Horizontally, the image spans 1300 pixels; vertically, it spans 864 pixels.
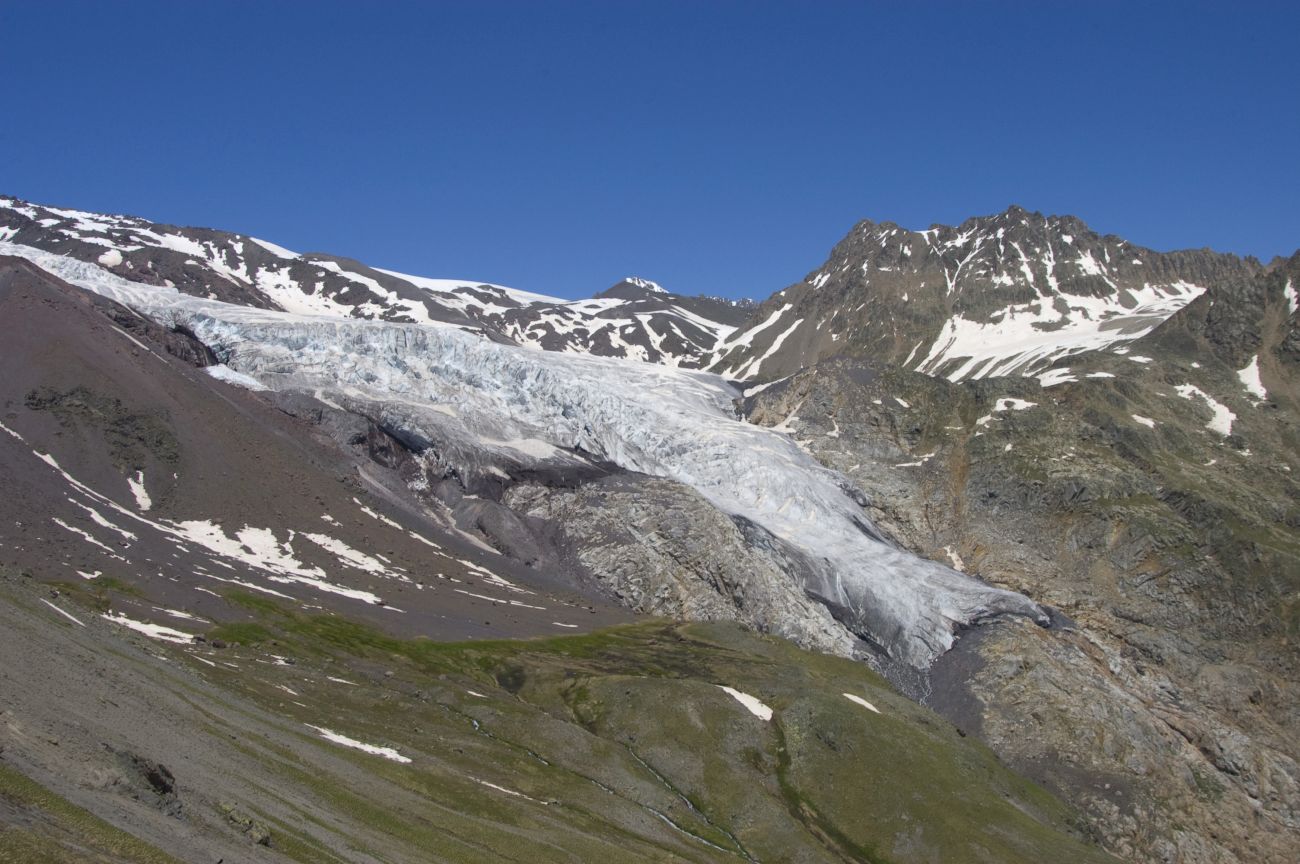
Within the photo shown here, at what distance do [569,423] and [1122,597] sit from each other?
96654 millimetres

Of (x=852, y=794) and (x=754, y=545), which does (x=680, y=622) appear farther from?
(x=852, y=794)

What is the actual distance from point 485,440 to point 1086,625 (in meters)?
99.5

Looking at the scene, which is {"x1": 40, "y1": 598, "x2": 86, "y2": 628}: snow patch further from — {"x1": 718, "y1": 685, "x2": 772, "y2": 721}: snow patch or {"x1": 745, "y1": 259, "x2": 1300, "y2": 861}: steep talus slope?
{"x1": 745, "y1": 259, "x2": 1300, "y2": 861}: steep talus slope

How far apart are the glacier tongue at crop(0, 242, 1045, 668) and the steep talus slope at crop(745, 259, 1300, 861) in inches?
503

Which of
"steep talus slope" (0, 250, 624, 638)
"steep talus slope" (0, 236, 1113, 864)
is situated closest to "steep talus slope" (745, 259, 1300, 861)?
"steep talus slope" (0, 236, 1113, 864)

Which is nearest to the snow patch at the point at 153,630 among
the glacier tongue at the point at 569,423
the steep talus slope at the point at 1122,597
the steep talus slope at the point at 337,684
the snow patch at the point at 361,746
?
the steep talus slope at the point at 337,684

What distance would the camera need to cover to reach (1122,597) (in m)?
157

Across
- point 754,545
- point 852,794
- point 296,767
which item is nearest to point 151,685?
point 296,767

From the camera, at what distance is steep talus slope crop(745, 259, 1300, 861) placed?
110m

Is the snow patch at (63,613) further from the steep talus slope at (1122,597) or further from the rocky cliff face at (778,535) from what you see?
the steep talus slope at (1122,597)

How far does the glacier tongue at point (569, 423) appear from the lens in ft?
490

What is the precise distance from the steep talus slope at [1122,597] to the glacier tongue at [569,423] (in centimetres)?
1279

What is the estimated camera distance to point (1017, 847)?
81.6 meters

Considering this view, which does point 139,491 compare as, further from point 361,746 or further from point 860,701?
point 860,701
